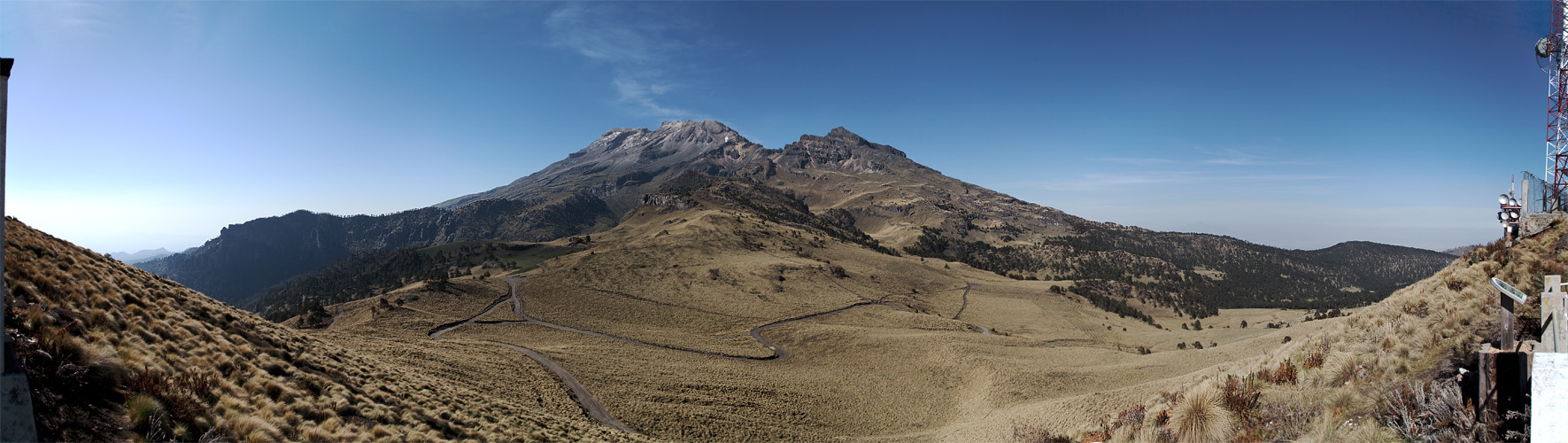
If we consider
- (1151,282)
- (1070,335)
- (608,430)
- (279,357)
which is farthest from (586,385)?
(1151,282)

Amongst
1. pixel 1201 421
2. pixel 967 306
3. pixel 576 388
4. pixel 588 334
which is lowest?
pixel 588 334

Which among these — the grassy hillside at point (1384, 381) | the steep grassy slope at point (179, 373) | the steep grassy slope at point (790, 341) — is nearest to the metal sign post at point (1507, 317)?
the grassy hillside at point (1384, 381)

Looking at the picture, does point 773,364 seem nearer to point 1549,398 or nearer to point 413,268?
point 1549,398

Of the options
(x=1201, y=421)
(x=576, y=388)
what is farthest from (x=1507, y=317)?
(x=576, y=388)

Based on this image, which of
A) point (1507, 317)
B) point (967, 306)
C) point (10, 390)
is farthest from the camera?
point (967, 306)

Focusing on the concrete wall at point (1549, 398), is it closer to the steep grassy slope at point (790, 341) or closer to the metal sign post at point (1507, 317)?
the metal sign post at point (1507, 317)

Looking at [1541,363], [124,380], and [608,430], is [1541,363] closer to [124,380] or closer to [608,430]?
[124,380]
